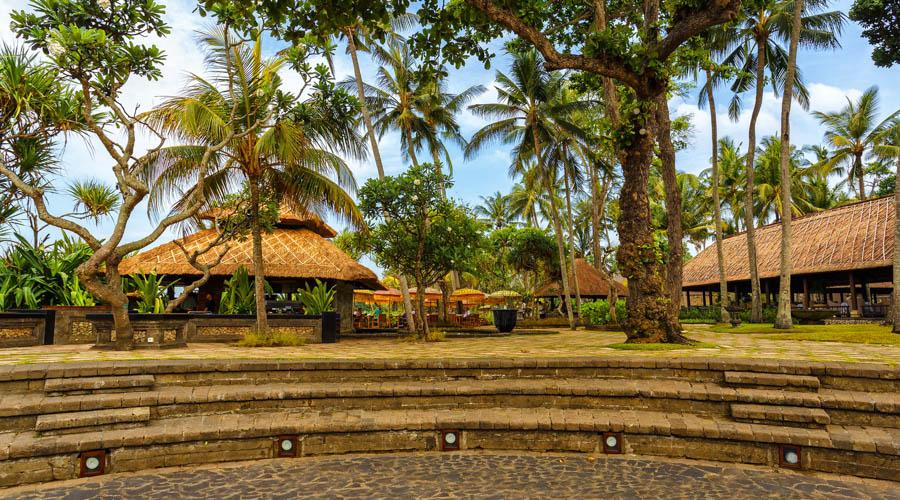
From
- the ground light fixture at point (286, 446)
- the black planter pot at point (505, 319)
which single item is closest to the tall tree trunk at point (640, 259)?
the ground light fixture at point (286, 446)

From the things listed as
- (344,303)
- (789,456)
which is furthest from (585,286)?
(789,456)

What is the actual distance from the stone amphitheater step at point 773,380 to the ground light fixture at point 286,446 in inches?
189

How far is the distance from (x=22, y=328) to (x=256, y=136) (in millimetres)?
5728

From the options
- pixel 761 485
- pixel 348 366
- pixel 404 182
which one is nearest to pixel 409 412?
pixel 348 366

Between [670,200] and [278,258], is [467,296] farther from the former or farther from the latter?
[670,200]

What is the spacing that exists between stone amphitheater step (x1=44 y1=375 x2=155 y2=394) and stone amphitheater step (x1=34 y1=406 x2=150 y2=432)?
0.34 m

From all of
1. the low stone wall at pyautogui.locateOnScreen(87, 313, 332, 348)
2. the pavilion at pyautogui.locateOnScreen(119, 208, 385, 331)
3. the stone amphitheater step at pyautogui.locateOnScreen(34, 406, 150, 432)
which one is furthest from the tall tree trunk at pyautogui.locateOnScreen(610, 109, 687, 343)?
the pavilion at pyautogui.locateOnScreen(119, 208, 385, 331)

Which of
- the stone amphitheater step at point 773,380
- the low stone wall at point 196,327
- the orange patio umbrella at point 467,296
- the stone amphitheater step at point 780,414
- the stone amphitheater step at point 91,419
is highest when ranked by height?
the orange patio umbrella at point 467,296

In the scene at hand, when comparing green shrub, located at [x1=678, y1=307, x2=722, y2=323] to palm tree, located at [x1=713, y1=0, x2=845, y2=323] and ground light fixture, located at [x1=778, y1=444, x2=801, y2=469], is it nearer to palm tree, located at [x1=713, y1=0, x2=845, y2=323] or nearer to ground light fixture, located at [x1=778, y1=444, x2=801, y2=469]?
palm tree, located at [x1=713, y1=0, x2=845, y2=323]

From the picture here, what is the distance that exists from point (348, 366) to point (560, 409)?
256 cm

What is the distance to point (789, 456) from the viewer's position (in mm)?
5004

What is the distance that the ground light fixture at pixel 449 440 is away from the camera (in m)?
5.52

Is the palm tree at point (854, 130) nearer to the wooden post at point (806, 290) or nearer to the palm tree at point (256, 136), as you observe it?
the wooden post at point (806, 290)

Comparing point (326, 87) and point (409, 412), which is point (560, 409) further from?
point (326, 87)
